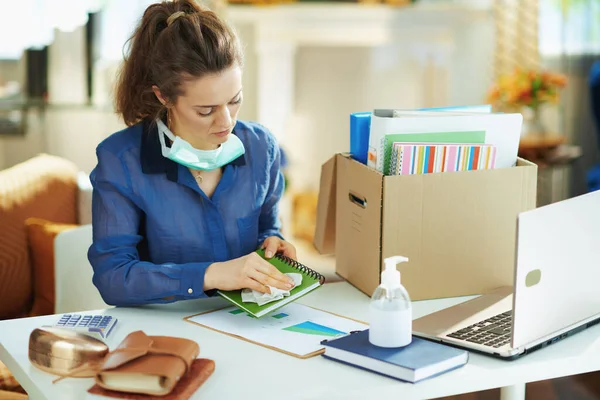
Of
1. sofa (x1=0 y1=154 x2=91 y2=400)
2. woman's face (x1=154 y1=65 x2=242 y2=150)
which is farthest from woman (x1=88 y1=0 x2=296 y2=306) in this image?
sofa (x1=0 y1=154 x2=91 y2=400)

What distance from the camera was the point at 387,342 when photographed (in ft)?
4.12

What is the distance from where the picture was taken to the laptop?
4.05 feet

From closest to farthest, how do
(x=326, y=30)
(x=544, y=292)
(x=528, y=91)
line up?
(x=544, y=292) → (x=528, y=91) → (x=326, y=30)

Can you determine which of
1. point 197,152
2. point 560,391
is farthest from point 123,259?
point 560,391

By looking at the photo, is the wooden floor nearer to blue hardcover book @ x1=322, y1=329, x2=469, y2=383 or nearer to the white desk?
the white desk

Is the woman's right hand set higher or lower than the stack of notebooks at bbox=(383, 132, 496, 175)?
lower

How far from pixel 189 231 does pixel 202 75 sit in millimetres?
310

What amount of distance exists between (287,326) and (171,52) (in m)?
0.54

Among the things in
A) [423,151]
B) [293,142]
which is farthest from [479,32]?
[423,151]

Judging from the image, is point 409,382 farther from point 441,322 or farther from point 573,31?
point 573,31

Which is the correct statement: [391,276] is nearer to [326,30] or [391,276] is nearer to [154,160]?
[154,160]

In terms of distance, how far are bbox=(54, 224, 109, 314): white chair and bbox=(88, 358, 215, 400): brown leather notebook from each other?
850 millimetres

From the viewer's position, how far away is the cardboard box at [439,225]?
155cm

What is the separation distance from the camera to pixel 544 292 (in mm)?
1288
